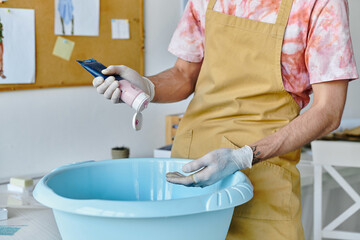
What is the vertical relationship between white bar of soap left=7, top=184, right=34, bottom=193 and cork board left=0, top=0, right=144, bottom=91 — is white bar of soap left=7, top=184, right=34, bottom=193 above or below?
below

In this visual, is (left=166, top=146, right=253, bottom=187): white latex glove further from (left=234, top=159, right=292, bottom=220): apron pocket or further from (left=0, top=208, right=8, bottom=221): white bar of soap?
(left=0, top=208, right=8, bottom=221): white bar of soap

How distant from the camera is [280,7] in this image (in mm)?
1112

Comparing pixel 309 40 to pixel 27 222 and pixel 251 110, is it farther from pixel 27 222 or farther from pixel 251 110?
Answer: pixel 27 222

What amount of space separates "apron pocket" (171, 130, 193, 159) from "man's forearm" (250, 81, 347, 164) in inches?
10.5

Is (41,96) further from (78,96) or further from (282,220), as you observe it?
(282,220)

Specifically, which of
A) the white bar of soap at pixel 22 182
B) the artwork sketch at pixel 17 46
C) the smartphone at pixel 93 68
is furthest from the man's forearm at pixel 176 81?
the artwork sketch at pixel 17 46

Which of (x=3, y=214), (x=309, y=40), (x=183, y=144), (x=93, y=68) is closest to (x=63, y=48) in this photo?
(x=3, y=214)

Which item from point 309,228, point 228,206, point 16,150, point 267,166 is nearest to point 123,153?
point 16,150

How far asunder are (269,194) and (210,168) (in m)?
0.27

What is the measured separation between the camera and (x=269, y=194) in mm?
1117

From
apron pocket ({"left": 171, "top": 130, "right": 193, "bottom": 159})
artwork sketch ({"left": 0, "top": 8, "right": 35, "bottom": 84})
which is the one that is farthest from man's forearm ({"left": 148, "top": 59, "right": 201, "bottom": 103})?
artwork sketch ({"left": 0, "top": 8, "right": 35, "bottom": 84})

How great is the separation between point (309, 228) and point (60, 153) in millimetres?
1416

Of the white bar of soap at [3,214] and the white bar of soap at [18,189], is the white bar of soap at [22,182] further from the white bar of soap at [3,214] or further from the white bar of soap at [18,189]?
the white bar of soap at [3,214]

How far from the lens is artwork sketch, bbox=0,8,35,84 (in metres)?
2.16
